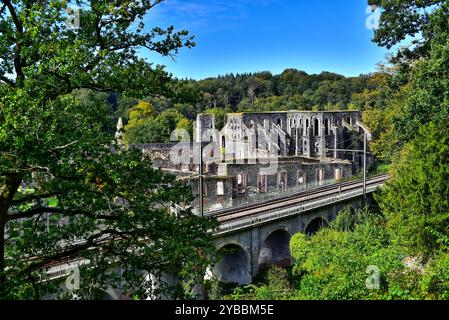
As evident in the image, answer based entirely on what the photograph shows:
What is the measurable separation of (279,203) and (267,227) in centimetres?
533

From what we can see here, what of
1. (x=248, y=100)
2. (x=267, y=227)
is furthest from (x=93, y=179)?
(x=248, y=100)

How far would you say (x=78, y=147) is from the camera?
7.82 meters

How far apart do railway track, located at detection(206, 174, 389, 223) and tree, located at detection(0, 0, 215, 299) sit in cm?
1504

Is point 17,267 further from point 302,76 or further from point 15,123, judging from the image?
point 302,76

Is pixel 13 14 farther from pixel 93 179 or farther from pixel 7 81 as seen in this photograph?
pixel 93 179

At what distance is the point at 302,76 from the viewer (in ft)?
390

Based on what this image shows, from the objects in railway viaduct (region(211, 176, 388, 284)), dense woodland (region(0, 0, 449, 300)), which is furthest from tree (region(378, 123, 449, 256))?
railway viaduct (region(211, 176, 388, 284))

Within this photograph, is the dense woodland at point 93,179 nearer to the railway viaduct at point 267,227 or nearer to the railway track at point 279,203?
the railway viaduct at point 267,227

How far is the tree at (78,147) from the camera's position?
26.1 ft

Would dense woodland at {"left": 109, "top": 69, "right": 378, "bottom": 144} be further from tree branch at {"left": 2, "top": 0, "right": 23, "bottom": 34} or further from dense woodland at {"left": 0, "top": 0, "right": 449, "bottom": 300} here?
tree branch at {"left": 2, "top": 0, "right": 23, "bottom": 34}

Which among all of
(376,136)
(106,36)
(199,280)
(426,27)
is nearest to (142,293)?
(199,280)

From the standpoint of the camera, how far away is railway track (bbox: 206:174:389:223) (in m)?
29.3

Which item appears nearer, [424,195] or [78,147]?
[78,147]
